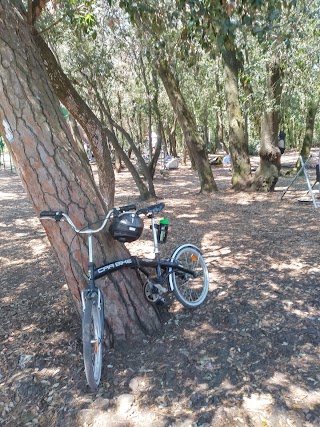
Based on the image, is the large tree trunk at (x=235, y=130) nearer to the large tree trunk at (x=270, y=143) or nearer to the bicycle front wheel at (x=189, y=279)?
the large tree trunk at (x=270, y=143)

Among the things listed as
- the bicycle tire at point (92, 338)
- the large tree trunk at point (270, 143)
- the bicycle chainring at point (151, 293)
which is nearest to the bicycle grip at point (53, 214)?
the bicycle tire at point (92, 338)

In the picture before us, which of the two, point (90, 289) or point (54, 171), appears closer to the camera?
point (90, 289)

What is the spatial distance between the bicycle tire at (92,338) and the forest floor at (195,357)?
15 cm

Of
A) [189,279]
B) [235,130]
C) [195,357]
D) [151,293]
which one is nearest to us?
[195,357]

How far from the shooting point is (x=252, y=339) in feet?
10.2

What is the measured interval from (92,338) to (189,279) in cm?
151

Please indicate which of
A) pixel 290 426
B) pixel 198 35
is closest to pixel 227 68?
pixel 198 35

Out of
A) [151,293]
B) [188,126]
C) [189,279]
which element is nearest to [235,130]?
[188,126]

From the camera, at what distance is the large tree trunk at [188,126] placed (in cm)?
1035

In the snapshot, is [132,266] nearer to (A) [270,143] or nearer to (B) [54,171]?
(B) [54,171]

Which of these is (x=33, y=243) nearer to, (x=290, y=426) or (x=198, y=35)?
(x=198, y=35)

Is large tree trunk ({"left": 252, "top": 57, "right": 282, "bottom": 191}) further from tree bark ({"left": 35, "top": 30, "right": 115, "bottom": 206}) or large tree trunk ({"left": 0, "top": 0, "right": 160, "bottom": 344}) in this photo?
large tree trunk ({"left": 0, "top": 0, "right": 160, "bottom": 344})

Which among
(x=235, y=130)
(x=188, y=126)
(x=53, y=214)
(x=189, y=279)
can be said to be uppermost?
(x=188, y=126)

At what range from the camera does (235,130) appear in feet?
35.6
